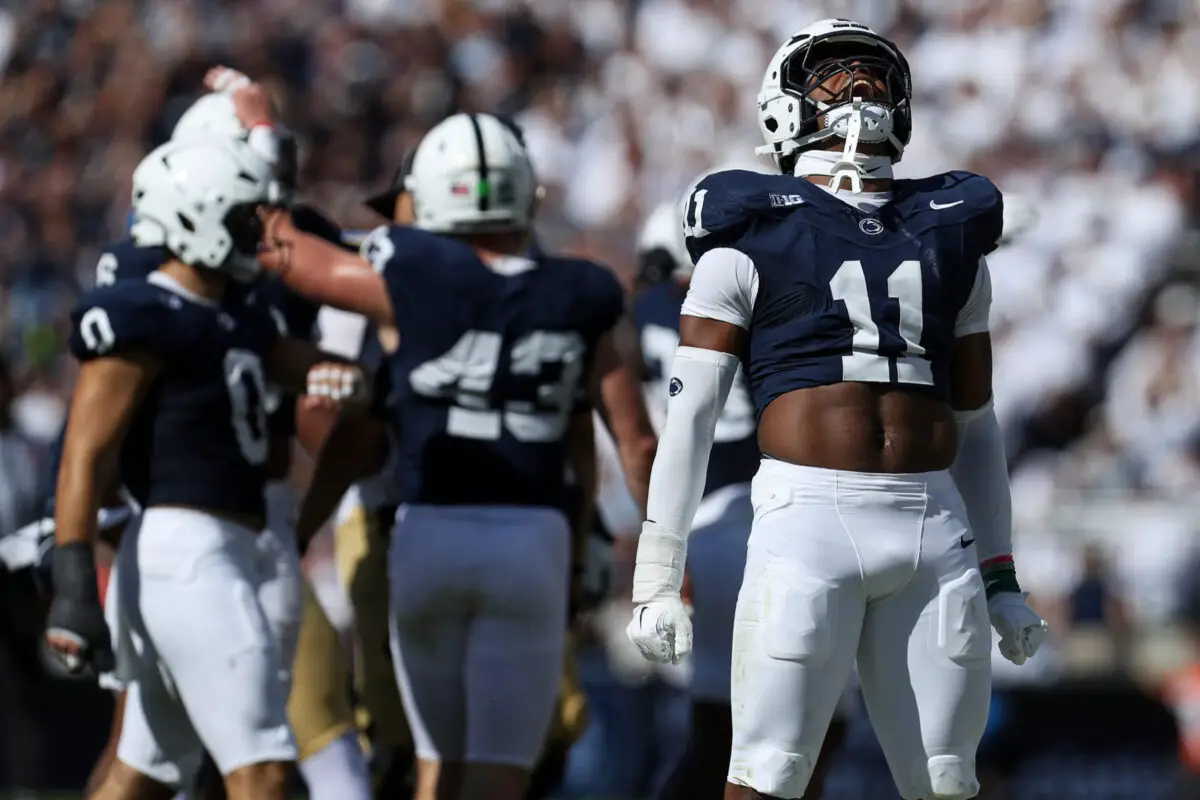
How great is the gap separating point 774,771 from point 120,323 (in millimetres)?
1990

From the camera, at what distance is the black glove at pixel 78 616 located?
16.2ft

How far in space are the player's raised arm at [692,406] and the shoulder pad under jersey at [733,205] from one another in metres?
0.04

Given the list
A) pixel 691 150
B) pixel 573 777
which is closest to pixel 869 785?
pixel 573 777

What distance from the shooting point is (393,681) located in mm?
6426

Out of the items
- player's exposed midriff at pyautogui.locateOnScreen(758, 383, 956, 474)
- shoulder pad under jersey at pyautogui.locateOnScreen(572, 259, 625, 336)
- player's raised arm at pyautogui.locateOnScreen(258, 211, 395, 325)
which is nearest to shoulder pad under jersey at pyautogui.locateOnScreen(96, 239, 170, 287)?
player's raised arm at pyautogui.locateOnScreen(258, 211, 395, 325)

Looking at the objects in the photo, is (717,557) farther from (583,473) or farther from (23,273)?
(23,273)

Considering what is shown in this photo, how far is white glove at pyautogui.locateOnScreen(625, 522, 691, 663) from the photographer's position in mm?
4156

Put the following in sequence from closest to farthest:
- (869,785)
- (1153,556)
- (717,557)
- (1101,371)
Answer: (717,557), (869,785), (1153,556), (1101,371)

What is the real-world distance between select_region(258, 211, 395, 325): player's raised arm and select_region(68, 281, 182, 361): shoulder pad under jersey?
0.61 m

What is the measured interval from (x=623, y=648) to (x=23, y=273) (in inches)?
201

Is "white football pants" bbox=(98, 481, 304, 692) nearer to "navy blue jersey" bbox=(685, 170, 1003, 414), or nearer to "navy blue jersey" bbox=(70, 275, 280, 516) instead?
"navy blue jersey" bbox=(70, 275, 280, 516)

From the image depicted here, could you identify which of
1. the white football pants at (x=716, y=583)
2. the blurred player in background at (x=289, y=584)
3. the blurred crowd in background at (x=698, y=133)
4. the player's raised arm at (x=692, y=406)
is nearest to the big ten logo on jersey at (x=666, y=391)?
the white football pants at (x=716, y=583)

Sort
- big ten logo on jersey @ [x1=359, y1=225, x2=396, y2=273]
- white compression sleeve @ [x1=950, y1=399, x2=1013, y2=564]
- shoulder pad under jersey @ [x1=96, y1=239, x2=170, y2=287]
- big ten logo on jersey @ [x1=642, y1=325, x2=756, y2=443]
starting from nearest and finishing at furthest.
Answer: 1. white compression sleeve @ [x1=950, y1=399, x2=1013, y2=564]
2. big ten logo on jersey @ [x1=359, y1=225, x2=396, y2=273]
3. shoulder pad under jersey @ [x1=96, y1=239, x2=170, y2=287]
4. big ten logo on jersey @ [x1=642, y1=325, x2=756, y2=443]

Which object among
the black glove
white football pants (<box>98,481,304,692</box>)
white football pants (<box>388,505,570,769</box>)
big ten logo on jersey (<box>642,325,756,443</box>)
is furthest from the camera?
big ten logo on jersey (<box>642,325,756,443</box>)
